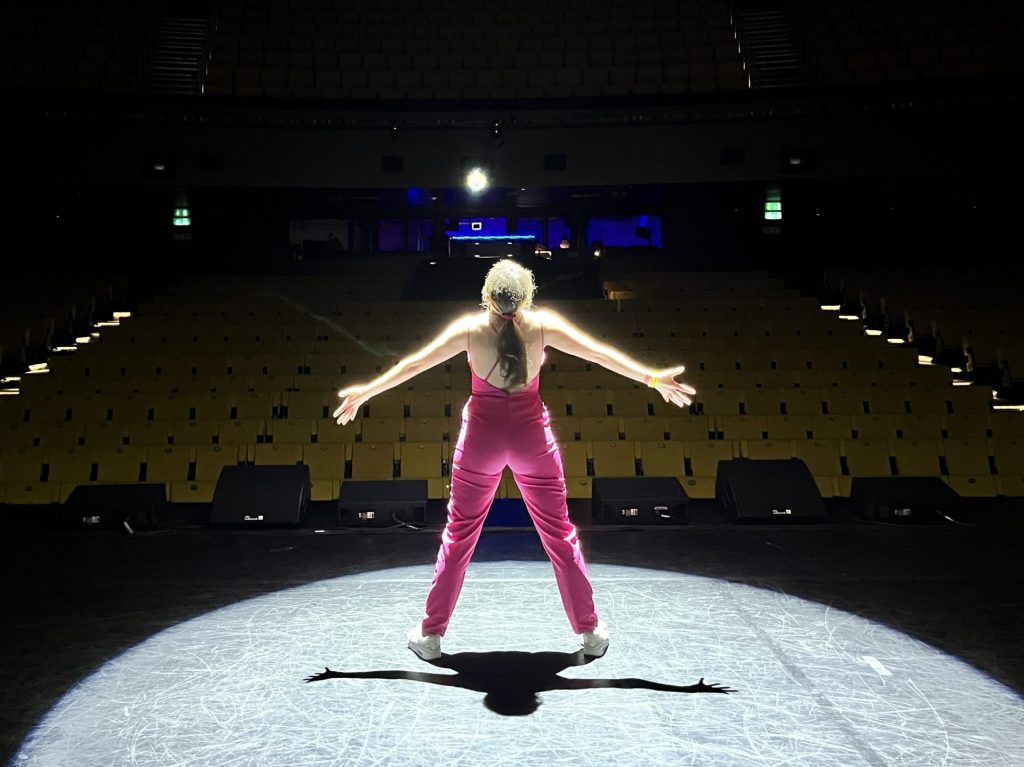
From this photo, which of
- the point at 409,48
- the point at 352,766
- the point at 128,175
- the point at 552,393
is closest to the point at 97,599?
the point at 352,766

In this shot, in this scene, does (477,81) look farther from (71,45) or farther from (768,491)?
(768,491)

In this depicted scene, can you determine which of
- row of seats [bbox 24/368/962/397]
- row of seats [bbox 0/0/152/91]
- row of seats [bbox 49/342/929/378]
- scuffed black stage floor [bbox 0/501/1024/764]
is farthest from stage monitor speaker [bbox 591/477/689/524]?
row of seats [bbox 0/0/152/91]

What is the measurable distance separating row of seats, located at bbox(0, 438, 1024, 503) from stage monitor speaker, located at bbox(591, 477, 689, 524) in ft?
2.34

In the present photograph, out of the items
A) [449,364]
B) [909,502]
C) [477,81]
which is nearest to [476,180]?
[477,81]

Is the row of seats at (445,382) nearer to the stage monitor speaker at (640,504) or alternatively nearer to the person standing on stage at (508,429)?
the stage monitor speaker at (640,504)

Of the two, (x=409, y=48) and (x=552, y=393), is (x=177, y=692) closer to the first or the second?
(x=552, y=393)

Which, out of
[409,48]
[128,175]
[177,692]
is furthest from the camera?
[409,48]

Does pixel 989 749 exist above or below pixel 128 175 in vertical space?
below

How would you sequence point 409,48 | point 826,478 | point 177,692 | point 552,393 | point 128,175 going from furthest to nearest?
point 409,48 < point 128,175 < point 552,393 < point 826,478 < point 177,692

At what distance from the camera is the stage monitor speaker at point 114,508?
6211 mm

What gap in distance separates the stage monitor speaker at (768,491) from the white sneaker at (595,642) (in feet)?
10.3

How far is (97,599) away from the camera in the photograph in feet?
14.7

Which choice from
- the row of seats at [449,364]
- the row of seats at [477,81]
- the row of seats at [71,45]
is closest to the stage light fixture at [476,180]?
the row of seats at [477,81]

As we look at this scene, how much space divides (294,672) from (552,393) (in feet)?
17.3
